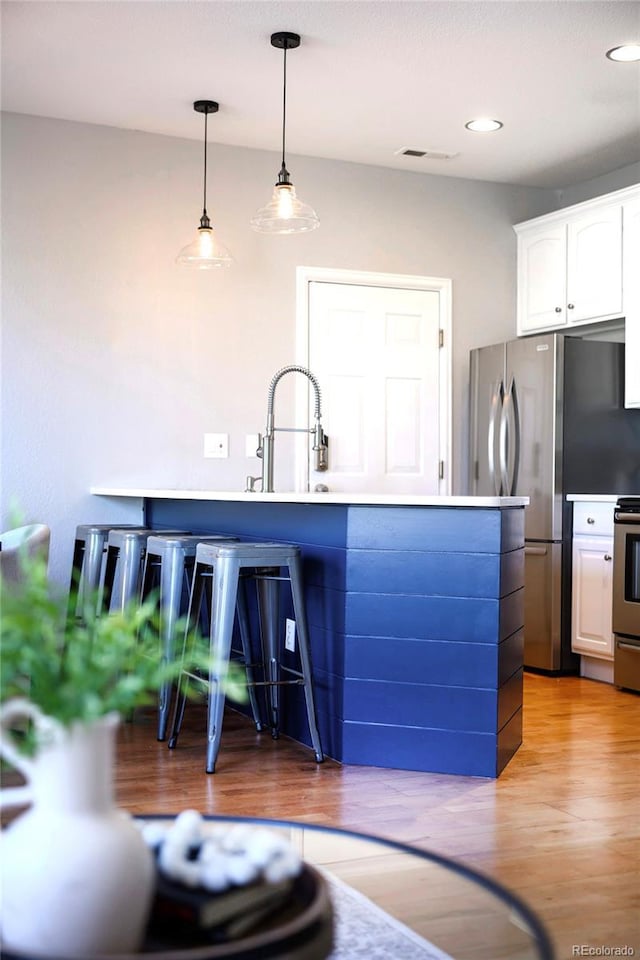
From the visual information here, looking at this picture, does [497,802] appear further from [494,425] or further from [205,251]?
[494,425]

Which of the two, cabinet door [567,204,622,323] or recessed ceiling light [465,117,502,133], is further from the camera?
cabinet door [567,204,622,323]

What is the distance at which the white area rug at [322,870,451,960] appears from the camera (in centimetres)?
110

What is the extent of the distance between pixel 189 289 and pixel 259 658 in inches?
80.8

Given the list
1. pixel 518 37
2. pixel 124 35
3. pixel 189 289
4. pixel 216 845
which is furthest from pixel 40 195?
pixel 216 845

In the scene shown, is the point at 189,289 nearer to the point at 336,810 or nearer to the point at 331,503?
the point at 331,503

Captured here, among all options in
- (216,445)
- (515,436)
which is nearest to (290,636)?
Result: (216,445)

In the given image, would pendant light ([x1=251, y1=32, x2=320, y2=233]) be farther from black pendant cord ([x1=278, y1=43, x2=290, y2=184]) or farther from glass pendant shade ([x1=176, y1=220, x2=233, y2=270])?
glass pendant shade ([x1=176, y1=220, x2=233, y2=270])

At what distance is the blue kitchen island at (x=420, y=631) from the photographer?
127 inches

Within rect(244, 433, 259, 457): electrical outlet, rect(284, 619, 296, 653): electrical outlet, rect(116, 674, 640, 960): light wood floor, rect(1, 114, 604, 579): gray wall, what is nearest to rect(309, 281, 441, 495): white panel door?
rect(1, 114, 604, 579): gray wall

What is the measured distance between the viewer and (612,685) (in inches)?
193

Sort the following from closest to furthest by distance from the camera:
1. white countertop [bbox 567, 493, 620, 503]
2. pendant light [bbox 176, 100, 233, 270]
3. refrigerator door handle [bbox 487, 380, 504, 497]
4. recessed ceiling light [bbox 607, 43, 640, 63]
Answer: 1. recessed ceiling light [bbox 607, 43, 640, 63]
2. pendant light [bbox 176, 100, 233, 270]
3. white countertop [bbox 567, 493, 620, 503]
4. refrigerator door handle [bbox 487, 380, 504, 497]

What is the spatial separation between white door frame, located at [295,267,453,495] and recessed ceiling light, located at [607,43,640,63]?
69.6 inches

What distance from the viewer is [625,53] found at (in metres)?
4.08

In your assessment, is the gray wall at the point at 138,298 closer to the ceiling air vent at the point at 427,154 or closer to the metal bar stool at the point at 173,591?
the ceiling air vent at the point at 427,154
